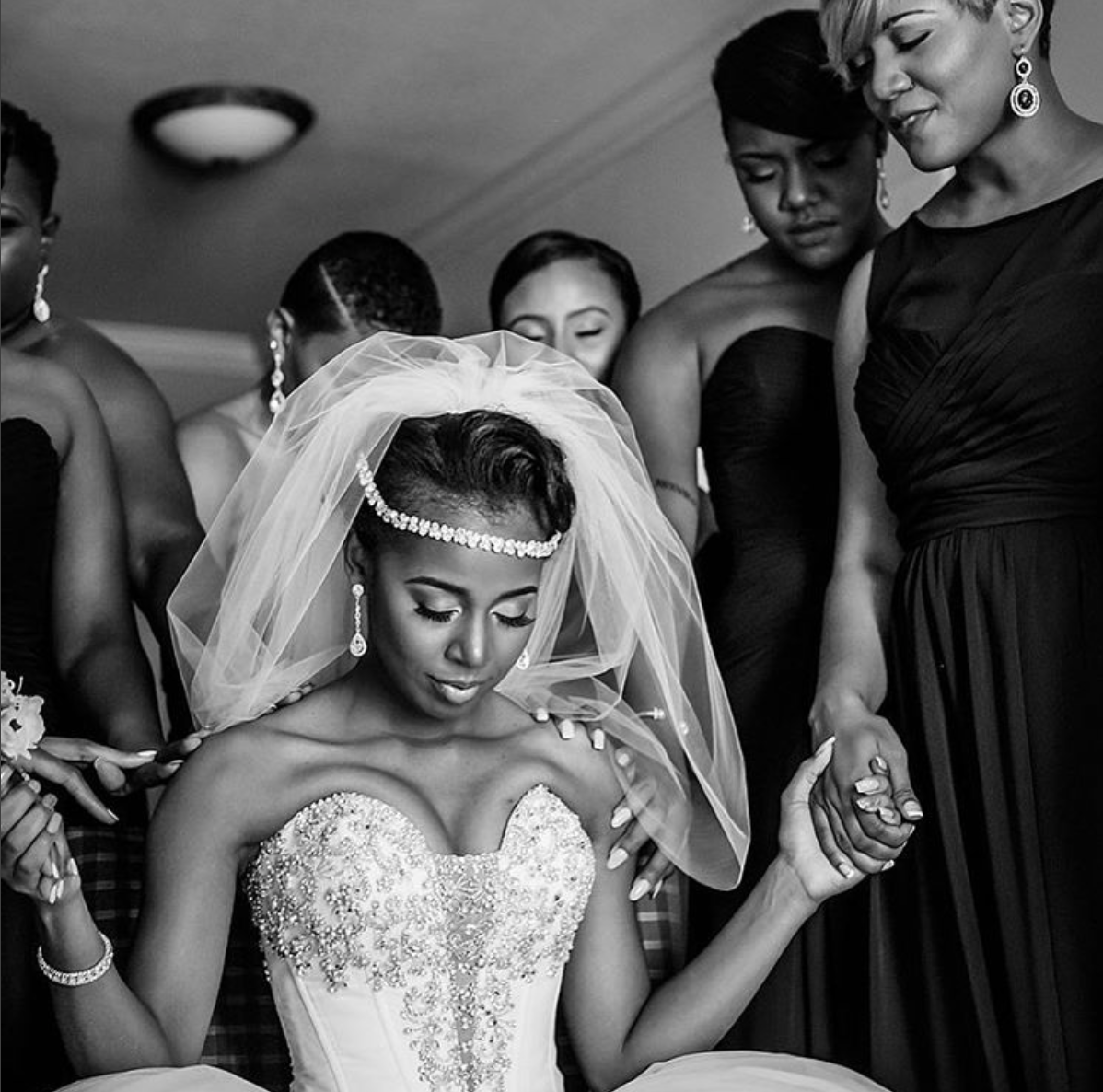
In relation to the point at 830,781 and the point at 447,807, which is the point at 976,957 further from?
the point at 447,807

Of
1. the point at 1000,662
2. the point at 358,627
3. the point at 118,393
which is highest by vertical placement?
the point at 118,393

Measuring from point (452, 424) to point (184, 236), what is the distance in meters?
4.29

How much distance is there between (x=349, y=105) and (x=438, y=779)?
10.9ft

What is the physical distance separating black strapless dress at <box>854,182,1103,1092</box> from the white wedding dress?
0.19 meters

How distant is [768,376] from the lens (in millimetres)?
2908

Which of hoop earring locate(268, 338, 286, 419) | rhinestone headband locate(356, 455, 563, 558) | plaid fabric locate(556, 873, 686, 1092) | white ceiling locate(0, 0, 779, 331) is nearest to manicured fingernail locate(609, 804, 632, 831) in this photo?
plaid fabric locate(556, 873, 686, 1092)

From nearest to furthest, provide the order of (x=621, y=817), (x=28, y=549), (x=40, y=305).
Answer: (x=621, y=817), (x=28, y=549), (x=40, y=305)

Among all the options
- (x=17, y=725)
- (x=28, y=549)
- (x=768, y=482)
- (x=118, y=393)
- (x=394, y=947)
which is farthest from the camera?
(x=118, y=393)

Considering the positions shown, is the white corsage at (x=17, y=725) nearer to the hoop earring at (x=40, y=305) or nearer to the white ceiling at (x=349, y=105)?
the hoop earring at (x=40, y=305)

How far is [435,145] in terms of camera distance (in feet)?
18.5

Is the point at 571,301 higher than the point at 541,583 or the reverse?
higher

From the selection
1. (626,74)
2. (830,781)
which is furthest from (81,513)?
(626,74)

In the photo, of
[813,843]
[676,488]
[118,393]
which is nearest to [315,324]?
[118,393]

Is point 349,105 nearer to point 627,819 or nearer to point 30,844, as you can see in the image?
point 627,819
